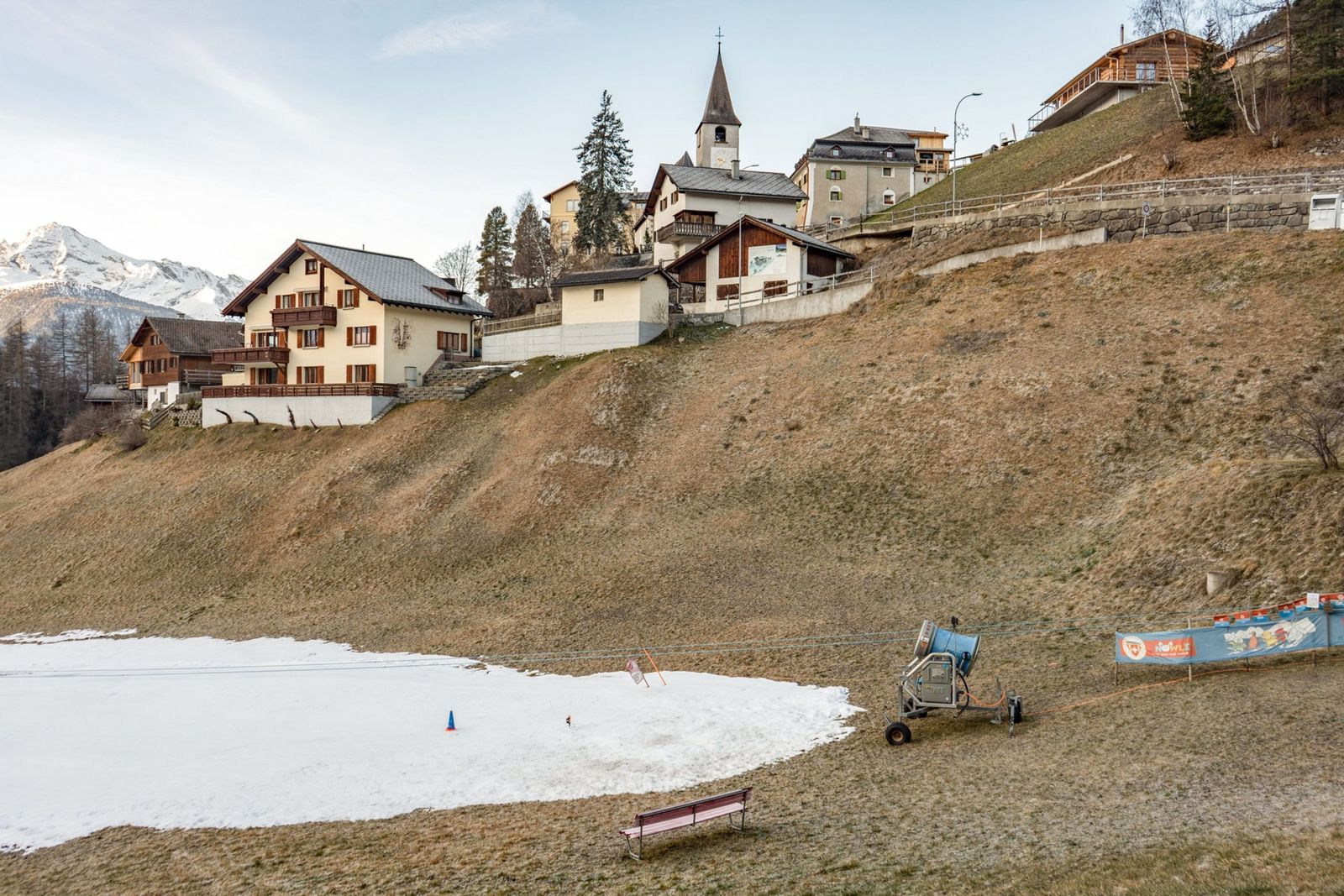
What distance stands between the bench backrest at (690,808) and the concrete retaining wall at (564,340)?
38.5m

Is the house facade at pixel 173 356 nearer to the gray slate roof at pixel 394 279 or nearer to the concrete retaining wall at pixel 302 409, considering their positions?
the concrete retaining wall at pixel 302 409

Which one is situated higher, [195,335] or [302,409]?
[195,335]

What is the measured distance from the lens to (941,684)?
602 inches

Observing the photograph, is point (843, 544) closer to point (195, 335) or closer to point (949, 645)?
point (949, 645)

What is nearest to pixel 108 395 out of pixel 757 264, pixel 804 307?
pixel 757 264

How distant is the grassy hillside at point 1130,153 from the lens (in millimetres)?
45562

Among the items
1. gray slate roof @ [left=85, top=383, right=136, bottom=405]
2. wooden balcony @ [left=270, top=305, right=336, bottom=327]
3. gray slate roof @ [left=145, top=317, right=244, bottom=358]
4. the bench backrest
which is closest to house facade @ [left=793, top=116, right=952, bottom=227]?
wooden balcony @ [left=270, top=305, right=336, bottom=327]

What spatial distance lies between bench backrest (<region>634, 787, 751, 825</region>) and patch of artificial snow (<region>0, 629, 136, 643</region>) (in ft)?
92.9

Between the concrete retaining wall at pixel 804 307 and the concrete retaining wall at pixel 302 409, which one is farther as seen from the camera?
the concrete retaining wall at pixel 302 409

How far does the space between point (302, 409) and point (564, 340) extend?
16.9 m

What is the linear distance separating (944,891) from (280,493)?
40.0m

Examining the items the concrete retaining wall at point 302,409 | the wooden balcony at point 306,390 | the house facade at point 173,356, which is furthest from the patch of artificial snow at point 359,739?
the house facade at point 173,356

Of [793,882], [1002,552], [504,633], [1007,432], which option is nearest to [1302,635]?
[1002,552]

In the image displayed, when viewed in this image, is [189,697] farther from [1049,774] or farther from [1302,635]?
[1302,635]
